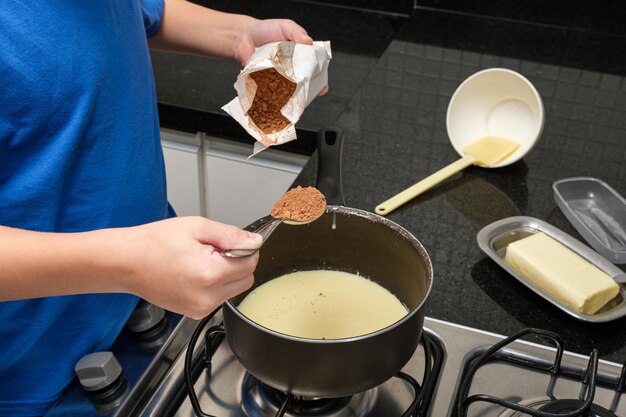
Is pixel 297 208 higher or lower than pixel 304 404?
higher

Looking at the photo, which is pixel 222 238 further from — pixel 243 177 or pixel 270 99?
pixel 243 177

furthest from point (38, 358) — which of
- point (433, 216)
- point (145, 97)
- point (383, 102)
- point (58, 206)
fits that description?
point (383, 102)

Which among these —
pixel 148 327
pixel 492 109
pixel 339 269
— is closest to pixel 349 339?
pixel 339 269

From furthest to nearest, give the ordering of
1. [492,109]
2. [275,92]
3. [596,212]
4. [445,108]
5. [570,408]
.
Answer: [445,108], [492,109], [596,212], [275,92], [570,408]

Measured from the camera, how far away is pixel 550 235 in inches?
38.2

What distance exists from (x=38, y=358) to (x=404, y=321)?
1.63 ft

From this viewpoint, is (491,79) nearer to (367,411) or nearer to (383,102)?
(383,102)

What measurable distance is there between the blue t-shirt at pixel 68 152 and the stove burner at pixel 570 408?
0.54m

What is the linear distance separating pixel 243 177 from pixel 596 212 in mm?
731

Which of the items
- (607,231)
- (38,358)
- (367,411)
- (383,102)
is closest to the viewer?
(367,411)

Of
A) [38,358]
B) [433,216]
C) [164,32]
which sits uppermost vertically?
Result: [164,32]

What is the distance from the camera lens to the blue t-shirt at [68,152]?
73 cm

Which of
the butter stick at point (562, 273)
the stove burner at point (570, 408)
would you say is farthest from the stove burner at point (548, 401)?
the butter stick at point (562, 273)

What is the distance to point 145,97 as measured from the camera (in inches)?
35.7
